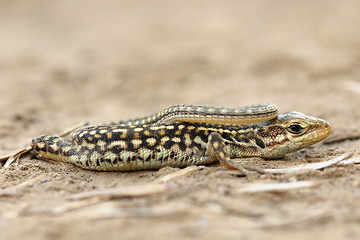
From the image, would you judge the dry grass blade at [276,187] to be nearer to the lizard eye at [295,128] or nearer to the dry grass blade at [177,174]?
the dry grass blade at [177,174]

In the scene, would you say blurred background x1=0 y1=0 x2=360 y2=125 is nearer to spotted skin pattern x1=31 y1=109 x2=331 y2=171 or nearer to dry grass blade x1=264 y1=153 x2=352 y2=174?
spotted skin pattern x1=31 y1=109 x2=331 y2=171

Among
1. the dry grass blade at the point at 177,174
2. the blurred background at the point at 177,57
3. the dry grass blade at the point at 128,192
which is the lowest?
the dry grass blade at the point at 128,192

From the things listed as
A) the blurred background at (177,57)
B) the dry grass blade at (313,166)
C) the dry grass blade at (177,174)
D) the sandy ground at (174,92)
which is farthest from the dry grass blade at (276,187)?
the blurred background at (177,57)

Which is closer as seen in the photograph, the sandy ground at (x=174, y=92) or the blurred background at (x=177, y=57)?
the sandy ground at (x=174, y=92)

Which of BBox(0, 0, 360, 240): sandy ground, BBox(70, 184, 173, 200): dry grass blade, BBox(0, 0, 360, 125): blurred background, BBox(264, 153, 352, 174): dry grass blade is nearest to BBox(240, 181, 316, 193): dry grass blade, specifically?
BBox(0, 0, 360, 240): sandy ground

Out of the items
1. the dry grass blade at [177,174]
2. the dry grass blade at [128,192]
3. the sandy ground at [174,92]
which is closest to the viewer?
the sandy ground at [174,92]

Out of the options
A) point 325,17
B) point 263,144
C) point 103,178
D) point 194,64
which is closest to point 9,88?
point 194,64

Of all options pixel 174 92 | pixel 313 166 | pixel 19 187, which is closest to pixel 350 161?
pixel 313 166
